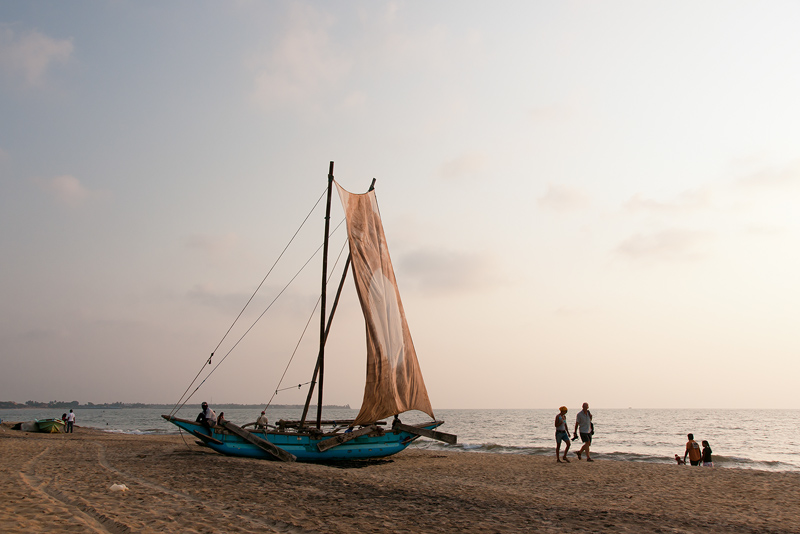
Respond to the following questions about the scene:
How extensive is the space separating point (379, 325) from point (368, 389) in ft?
7.60

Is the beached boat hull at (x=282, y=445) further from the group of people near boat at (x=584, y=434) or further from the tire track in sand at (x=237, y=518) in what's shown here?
the group of people near boat at (x=584, y=434)

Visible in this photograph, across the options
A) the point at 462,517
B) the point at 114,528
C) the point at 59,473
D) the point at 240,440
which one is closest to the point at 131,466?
the point at 59,473

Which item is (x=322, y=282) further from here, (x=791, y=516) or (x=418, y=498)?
(x=791, y=516)

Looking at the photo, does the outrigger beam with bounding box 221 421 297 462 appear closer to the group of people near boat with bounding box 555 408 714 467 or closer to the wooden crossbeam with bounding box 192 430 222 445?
the wooden crossbeam with bounding box 192 430 222 445

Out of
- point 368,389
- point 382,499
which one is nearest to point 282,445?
point 368,389

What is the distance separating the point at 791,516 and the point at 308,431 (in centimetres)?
1369

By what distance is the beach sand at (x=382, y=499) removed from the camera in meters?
7.61

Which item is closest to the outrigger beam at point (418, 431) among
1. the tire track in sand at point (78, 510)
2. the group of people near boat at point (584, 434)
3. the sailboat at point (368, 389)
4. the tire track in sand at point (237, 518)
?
the sailboat at point (368, 389)

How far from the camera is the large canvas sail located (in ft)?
62.3

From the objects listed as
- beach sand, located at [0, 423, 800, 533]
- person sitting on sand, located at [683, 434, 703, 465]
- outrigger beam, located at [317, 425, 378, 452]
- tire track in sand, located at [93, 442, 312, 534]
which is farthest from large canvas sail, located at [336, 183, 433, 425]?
person sitting on sand, located at [683, 434, 703, 465]

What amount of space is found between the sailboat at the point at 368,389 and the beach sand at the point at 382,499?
2.25m

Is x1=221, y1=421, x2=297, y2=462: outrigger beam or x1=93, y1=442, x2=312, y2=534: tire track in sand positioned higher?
x1=93, y1=442, x2=312, y2=534: tire track in sand

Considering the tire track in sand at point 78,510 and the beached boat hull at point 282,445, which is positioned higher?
the tire track in sand at point 78,510

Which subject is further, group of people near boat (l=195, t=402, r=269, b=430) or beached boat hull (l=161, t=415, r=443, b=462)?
group of people near boat (l=195, t=402, r=269, b=430)
